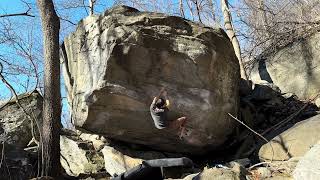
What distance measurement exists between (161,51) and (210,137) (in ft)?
8.64

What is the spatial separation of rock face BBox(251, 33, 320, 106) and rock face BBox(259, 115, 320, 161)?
12.8ft

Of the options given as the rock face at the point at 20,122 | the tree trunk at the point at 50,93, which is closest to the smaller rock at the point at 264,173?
the tree trunk at the point at 50,93

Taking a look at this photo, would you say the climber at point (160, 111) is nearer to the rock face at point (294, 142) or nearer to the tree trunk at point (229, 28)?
the rock face at point (294, 142)

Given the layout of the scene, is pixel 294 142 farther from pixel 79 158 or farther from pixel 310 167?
pixel 79 158

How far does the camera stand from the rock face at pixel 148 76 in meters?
10.2

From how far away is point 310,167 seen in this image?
Answer: 7.36m

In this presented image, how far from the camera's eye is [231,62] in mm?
11594

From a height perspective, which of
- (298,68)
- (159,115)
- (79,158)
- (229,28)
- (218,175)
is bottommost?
(79,158)

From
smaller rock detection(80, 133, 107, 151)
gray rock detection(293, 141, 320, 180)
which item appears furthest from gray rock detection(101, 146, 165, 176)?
gray rock detection(293, 141, 320, 180)

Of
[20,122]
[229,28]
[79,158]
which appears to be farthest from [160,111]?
[229,28]

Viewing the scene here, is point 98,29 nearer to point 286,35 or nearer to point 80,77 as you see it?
point 80,77

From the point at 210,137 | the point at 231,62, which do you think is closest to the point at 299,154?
the point at 210,137

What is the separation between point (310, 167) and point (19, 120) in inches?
385

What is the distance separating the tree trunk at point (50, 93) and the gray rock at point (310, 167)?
18.8 ft
